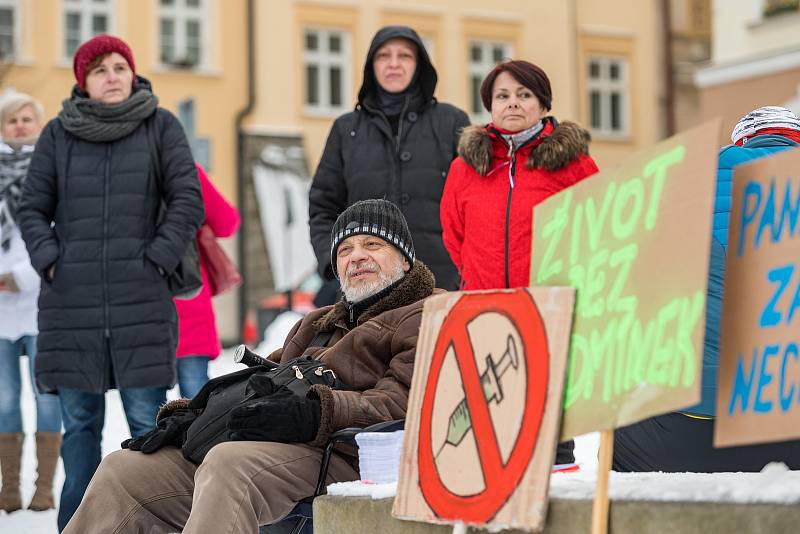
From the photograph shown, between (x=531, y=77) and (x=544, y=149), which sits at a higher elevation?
(x=531, y=77)

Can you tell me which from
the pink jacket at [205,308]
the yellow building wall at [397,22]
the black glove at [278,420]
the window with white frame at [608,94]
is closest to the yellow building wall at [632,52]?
the window with white frame at [608,94]

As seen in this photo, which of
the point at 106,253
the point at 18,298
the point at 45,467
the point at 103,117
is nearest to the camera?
the point at 106,253

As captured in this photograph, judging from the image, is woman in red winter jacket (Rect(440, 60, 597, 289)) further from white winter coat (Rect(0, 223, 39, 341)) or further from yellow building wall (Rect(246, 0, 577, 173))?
yellow building wall (Rect(246, 0, 577, 173))

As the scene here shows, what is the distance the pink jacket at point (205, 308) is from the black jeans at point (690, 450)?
3324 millimetres

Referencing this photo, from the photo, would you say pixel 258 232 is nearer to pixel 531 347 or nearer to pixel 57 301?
pixel 57 301

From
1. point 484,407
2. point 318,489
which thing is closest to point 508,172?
point 318,489

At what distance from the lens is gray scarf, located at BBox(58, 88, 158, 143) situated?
21.5ft

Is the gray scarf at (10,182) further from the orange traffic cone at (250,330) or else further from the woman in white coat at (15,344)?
the orange traffic cone at (250,330)

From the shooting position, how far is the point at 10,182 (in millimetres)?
7680

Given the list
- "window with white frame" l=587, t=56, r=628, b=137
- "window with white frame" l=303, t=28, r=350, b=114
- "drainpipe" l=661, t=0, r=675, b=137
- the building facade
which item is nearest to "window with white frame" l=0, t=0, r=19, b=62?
the building facade

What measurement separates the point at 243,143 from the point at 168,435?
66.8ft

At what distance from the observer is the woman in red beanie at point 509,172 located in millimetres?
5867

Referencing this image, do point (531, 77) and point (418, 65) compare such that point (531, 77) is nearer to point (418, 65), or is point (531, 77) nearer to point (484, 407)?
point (418, 65)

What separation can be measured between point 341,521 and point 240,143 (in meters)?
21.1
